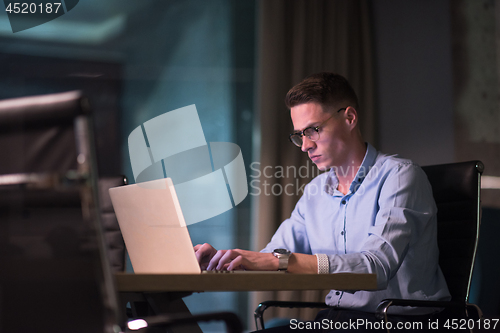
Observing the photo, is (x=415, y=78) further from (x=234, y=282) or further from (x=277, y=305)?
(x=234, y=282)

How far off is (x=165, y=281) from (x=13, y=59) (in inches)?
102

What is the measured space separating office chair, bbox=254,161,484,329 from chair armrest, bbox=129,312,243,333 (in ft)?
1.29

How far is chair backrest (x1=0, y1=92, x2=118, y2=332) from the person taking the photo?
60 cm

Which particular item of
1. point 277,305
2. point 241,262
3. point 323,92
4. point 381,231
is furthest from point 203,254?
A: point 323,92

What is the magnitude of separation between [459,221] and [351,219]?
34cm

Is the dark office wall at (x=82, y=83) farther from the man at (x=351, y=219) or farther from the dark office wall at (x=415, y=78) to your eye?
the dark office wall at (x=415, y=78)

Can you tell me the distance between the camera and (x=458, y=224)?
137 centimetres

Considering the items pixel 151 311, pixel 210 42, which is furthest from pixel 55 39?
pixel 151 311

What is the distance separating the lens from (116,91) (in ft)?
9.62

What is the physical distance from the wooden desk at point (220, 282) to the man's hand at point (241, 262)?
0.93 feet

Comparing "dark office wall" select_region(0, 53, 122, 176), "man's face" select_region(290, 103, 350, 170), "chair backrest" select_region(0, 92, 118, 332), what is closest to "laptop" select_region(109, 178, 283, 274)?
"chair backrest" select_region(0, 92, 118, 332)

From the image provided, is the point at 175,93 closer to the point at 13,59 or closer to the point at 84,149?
the point at 13,59

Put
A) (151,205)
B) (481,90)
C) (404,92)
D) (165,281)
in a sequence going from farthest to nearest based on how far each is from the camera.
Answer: (404,92) < (481,90) < (151,205) < (165,281)

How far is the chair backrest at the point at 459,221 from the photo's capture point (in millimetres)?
1306
